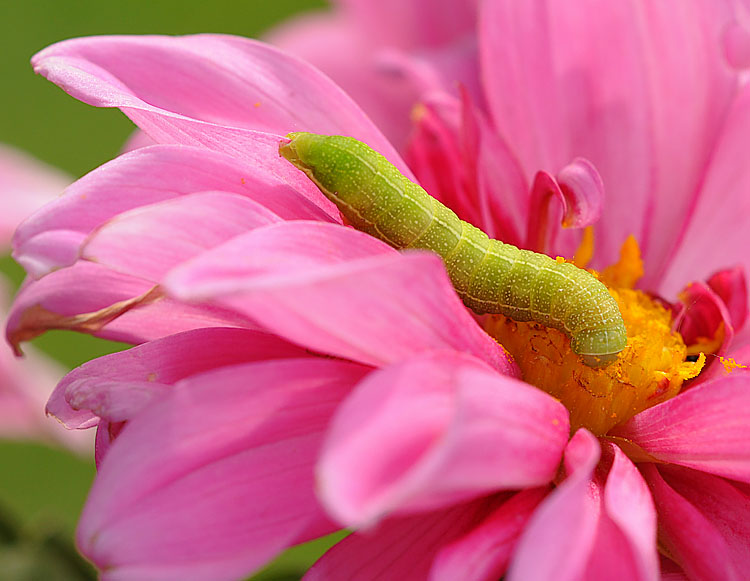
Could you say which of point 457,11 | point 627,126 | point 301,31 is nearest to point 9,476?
point 301,31

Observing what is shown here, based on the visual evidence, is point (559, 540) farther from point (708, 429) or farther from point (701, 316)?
point (701, 316)

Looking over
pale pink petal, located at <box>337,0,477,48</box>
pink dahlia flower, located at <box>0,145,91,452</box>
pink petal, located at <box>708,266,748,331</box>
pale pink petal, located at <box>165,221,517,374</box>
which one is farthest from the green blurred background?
pale pink petal, located at <box>165,221,517,374</box>

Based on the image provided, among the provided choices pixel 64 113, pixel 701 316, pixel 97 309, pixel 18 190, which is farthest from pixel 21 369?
pixel 64 113

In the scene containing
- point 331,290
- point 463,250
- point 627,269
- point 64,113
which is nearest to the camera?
point 331,290

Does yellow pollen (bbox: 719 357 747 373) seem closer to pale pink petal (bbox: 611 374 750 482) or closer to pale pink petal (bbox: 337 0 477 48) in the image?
pale pink petal (bbox: 611 374 750 482)

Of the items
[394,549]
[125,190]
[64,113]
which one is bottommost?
[64,113]

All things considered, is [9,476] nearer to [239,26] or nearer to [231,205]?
[239,26]

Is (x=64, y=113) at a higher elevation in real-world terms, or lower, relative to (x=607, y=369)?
lower

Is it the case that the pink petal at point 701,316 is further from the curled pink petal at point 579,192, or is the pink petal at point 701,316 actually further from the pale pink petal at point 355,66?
the pale pink petal at point 355,66
